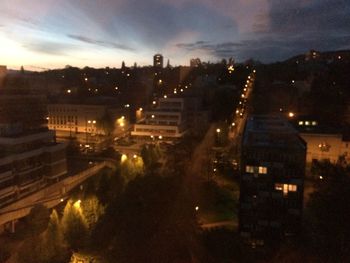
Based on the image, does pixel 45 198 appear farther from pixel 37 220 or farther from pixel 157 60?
pixel 157 60

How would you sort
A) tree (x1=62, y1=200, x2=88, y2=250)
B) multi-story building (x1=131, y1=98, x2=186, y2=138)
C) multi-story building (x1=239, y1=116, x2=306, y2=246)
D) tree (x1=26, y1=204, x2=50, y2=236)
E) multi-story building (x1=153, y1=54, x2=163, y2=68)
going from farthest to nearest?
multi-story building (x1=153, y1=54, x2=163, y2=68), multi-story building (x1=131, y1=98, x2=186, y2=138), tree (x1=26, y1=204, x2=50, y2=236), multi-story building (x1=239, y1=116, x2=306, y2=246), tree (x1=62, y1=200, x2=88, y2=250)

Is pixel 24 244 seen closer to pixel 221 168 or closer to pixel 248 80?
pixel 221 168

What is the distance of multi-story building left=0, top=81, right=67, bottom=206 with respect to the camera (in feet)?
26.8

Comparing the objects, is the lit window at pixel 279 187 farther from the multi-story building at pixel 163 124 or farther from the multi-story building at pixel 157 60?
the multi-story building at pixel 157 60

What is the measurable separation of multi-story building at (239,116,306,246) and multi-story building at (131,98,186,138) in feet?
28.4

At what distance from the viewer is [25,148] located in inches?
349

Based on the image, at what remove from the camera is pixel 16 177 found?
8344 mm

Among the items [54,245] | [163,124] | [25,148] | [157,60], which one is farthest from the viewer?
[157,60]

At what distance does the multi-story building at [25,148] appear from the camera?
8180 mm

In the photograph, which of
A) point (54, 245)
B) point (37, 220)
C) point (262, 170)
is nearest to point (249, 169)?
point (262, 170)

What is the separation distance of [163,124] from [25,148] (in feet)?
25.3

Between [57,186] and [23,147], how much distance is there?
1.32m

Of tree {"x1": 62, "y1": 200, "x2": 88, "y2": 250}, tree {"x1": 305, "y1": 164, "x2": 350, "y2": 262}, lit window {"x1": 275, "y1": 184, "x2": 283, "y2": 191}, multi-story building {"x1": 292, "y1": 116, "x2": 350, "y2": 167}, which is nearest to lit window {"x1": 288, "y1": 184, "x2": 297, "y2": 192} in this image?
lit window {"x1": 275, "y1": 184, "x2": 283, "y2": 191}

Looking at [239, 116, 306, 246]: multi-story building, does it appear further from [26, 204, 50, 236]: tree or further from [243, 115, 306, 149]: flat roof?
[26, 204, 50, 236]: tree
